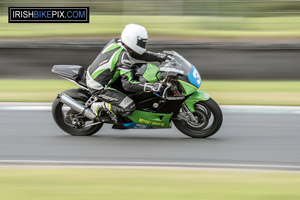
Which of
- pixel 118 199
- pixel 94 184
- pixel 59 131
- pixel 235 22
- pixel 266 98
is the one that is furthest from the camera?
pixel 235 22

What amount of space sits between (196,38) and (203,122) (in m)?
6.73

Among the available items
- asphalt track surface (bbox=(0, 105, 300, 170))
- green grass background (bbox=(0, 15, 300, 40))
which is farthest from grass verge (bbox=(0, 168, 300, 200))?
green grass background (bbox=(0, 15, 300, 40))

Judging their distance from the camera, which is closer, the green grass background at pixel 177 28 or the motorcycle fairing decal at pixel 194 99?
the motorcycle fairing decal at pixel 194 99

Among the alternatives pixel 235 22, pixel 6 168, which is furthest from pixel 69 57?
pixel 6 168

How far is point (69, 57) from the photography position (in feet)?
44.2

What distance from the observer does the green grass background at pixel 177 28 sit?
47.8ft

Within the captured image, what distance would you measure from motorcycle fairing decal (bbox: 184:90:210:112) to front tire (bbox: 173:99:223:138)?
0.06m

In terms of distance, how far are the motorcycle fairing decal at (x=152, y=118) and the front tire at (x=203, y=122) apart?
0.17m

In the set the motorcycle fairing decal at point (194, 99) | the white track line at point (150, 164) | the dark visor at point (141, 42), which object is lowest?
the white track line at point (150, 164)

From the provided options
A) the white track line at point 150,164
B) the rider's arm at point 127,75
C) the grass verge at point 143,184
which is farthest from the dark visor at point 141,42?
the grass verge at point 143,184

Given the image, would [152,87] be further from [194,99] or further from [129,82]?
[194,99]

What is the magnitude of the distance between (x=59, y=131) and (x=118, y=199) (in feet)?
11.4

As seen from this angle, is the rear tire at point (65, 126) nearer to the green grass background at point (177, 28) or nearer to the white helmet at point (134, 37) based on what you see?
the white helmet at point (134, 37)

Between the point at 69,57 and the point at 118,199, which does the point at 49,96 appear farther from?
the point at 118,199
